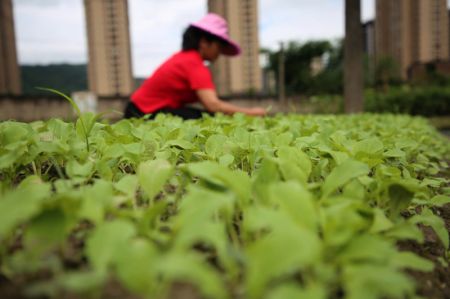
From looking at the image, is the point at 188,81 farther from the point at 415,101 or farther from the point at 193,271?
the point at 415,101

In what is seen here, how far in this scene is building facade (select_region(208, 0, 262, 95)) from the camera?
3991cm

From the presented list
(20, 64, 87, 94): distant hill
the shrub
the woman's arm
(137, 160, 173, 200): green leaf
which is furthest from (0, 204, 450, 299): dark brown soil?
(20, 64, 87, 94): distant hill

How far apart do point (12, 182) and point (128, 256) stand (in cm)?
69

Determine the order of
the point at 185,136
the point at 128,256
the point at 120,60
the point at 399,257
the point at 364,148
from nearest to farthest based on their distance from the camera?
the point at 128,256 < the point at 399,257 < the point at 364,148 < the point at 185,136 < the point at 120,60

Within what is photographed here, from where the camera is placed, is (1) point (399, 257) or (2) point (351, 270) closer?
(2) point (351, 270)

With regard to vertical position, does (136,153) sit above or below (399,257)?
above

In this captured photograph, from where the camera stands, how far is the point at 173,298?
558mm

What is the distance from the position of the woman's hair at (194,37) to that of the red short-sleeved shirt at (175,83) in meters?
0.09

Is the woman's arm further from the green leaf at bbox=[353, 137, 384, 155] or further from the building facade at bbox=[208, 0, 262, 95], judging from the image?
the building facade at bbox=[208, 0, 262, 95]

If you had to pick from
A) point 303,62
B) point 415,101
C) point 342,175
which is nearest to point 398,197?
point 342,175

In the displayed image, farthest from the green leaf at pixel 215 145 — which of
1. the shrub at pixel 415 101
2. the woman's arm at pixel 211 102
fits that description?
the shrub at pixel 415 101

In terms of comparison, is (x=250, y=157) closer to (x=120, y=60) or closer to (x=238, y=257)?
(x=238, y=257)

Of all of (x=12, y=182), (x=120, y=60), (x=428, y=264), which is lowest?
(x=428, y=264)

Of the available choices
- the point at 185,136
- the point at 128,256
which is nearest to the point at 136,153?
the point at 185,136
